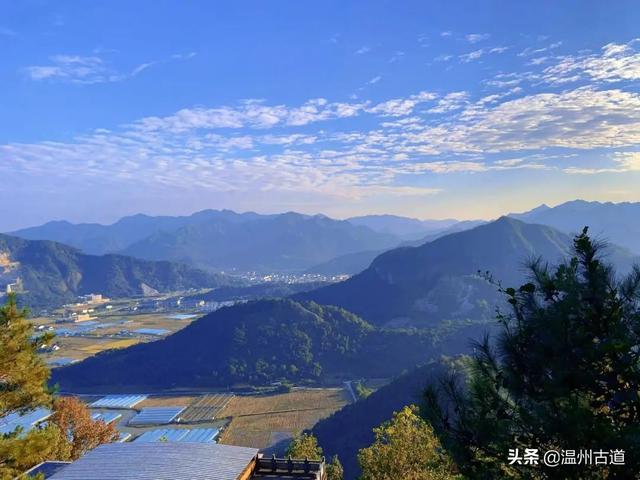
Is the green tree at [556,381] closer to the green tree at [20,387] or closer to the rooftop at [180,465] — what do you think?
the rooftop at [180,465]

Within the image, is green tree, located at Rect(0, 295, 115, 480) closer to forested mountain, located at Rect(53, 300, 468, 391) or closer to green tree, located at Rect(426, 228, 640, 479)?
green tree, located at Rect(426, 228, 640, 479)

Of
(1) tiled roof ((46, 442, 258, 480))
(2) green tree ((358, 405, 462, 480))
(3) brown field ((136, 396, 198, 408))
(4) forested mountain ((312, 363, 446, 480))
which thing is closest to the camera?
(1) tiled roof ((46, 442, 258, 480))

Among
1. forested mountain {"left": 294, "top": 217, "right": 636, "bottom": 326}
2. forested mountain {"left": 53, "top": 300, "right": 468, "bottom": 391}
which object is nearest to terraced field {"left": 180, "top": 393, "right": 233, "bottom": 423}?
forested mountain {"left": 53, "top": 300, "right": 468, "bottom": 391}

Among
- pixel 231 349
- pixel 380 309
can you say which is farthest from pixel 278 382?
pixel 380 309

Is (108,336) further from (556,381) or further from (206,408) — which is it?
(556,381)

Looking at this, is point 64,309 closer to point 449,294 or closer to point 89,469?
point 449,294

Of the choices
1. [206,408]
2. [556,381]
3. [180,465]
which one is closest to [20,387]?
[180,465]

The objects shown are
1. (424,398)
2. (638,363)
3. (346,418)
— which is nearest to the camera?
(638,363)
